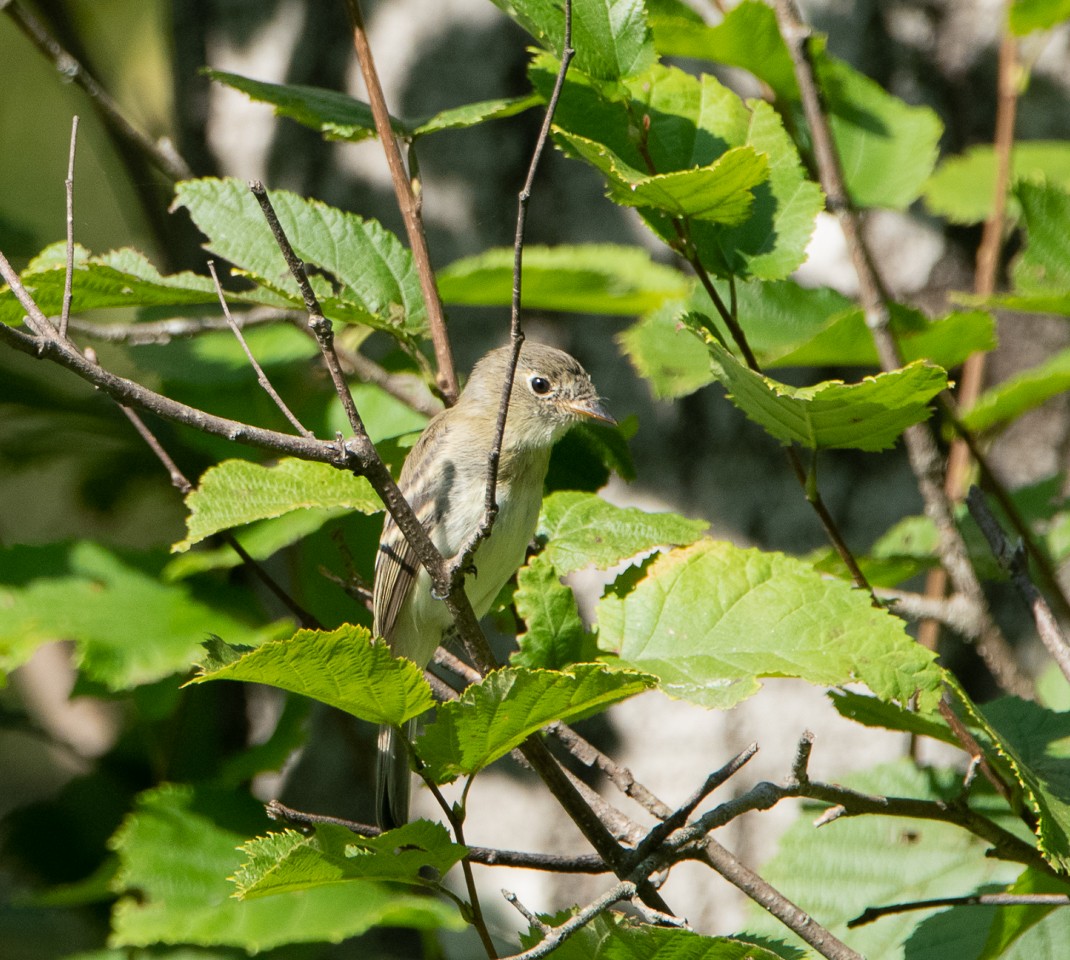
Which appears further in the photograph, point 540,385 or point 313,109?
point 540,385

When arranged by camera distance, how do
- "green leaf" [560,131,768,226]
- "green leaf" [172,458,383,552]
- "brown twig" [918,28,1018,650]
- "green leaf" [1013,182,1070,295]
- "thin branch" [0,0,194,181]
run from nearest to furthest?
1. "green leaf" [560,131,768,226]
2. "green leaf" [172,458,383,552]
3. "green leaf" [1013,182,1070,295]
4. "thin branch" [0,0,194,181]
5. "brown twig" [918,28,1018,650]

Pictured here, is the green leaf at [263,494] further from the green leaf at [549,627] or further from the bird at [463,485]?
the bird at [463,485]

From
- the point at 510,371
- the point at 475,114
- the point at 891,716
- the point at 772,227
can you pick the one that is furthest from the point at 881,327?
the point at 510,371

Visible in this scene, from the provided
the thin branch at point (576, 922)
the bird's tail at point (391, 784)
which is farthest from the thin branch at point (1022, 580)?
the bird's tail at point (391, 784)

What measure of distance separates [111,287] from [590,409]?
1.08 metres

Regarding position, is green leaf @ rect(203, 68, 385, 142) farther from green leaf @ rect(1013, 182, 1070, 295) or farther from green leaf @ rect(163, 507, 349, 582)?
green leaf @ rect(1013, 182, 1070, 295)

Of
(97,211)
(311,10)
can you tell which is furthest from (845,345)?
(97,211)

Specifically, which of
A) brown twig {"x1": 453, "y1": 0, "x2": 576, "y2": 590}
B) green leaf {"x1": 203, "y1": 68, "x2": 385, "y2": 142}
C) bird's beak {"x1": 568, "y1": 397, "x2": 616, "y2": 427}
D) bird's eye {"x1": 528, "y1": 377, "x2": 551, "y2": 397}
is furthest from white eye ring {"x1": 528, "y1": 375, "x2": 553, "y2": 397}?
brown twig {"x1": 453, "y1": 0, "x2": 576, "y2": 590}

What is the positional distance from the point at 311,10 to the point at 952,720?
9.15ft

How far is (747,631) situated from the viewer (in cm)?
165

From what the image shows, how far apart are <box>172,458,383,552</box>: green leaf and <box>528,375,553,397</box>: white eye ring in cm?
85

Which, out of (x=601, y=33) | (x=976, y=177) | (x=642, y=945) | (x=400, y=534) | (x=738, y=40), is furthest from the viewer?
(x=976, y=177)

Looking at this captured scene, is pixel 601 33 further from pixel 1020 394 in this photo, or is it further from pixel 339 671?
pixel 1020 394

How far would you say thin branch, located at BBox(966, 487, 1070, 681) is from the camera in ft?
5.92
